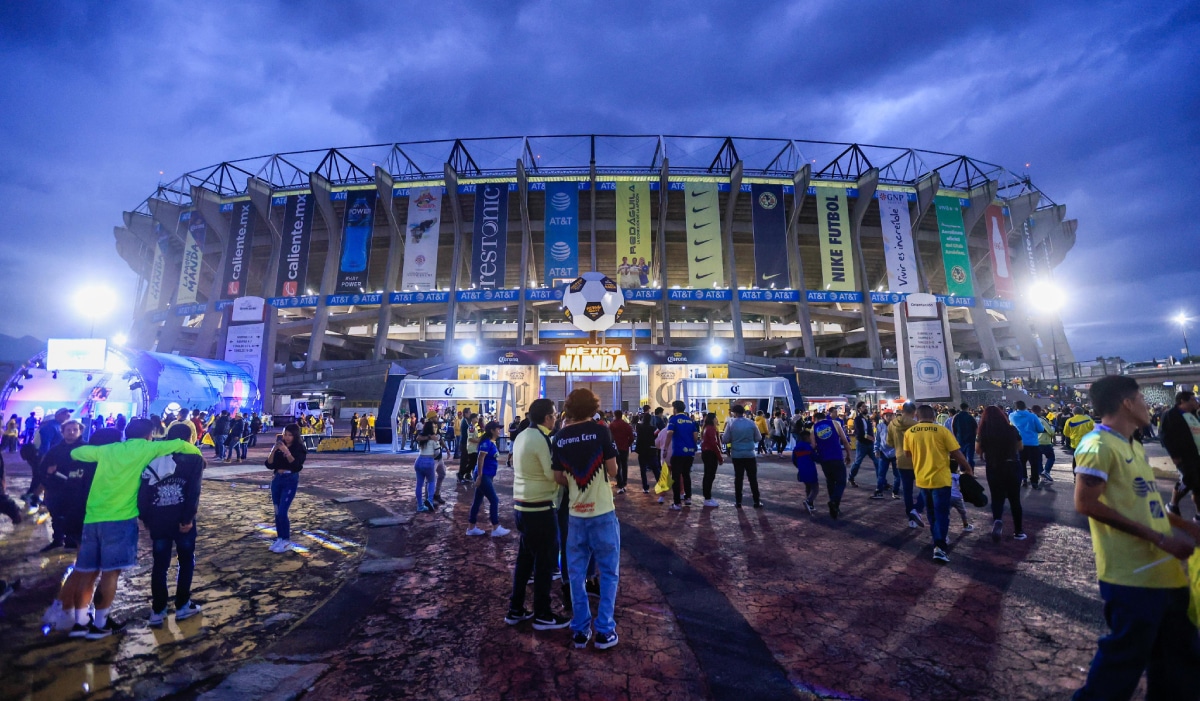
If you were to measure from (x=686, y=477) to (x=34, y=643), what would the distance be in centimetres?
747

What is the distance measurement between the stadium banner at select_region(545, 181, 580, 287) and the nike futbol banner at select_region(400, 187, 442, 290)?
845 centimetres

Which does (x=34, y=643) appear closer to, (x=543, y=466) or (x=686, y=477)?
(x=543, y=466)

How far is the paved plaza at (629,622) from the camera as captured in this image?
2877 millimetres

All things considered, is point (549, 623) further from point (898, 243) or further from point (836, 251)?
point (898, 243)

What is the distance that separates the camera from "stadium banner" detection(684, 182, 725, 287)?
34.8 metres

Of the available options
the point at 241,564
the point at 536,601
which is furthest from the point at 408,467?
the point at 536,601

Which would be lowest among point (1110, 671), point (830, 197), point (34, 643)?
point (34, 643)

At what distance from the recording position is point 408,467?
48.0ft

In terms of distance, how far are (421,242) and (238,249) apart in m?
15.7

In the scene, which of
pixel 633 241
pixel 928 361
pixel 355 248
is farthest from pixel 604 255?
pixel 928 361

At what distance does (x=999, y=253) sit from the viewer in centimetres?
3831

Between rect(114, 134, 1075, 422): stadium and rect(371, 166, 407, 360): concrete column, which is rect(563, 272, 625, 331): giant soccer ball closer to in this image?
rect(114, 134, 1075, 422): stadium

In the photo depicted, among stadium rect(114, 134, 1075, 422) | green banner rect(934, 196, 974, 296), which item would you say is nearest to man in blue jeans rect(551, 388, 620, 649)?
stadium rect(114, 134, 1075, 422)

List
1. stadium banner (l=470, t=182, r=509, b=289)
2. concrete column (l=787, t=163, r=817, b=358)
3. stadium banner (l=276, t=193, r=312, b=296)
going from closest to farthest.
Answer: stadium banner (l=470, t=182, r=509, b=289) → stadium banner (l=276, t=193, r=312, b=296) → concrete column (l=787, t=163, r=817, b=358)
